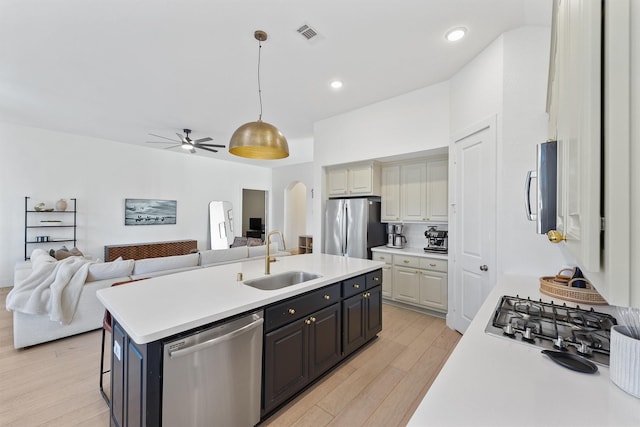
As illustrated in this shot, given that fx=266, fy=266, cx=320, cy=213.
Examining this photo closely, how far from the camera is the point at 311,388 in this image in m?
2.15

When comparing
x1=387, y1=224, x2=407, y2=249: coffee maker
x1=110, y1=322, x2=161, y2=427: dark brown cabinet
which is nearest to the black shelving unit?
x1=110, y1=322, x2=161, y2=427: dark brown cabinet

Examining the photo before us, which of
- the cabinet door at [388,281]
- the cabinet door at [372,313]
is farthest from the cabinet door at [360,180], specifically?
the cabinet door at [372,313]

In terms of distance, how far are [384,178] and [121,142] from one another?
5849mm

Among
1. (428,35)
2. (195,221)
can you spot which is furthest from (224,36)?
(195,221)

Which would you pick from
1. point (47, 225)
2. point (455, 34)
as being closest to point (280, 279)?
point (455, 34)

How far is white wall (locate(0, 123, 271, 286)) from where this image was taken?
4.88 metres

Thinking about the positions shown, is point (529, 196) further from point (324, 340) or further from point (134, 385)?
point (134, 385)

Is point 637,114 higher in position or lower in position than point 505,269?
higher

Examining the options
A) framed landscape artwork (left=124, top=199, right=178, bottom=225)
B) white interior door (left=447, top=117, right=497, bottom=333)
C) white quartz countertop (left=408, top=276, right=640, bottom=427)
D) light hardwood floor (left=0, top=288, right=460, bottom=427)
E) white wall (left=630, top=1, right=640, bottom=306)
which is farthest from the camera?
framed landscape artwork (left=124, top=199, right=178, bottom=225)

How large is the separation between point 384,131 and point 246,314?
10.6ft

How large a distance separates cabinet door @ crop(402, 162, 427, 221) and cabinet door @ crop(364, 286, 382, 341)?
1692 millimetres

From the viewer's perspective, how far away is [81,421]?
1.85 m

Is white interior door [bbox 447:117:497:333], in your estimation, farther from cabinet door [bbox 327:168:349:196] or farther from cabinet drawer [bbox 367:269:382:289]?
cabinet door [bbox 327:168:349:196]

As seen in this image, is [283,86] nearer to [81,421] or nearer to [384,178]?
[384,178]
